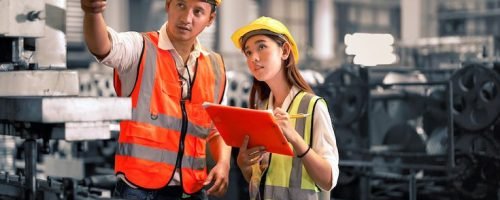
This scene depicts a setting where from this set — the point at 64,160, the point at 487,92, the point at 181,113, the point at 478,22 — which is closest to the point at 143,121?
the point at 181,113

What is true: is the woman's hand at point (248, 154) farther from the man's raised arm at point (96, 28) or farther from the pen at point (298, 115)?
the man's raised arm at point (96, 28)

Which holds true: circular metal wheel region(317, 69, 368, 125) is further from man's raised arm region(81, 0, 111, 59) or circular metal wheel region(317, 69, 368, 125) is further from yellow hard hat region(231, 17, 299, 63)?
man's raised arm region(81, 0, 111, 59)

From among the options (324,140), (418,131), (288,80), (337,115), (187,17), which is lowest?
(418,131)

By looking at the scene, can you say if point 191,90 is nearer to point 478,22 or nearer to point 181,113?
point 181,113

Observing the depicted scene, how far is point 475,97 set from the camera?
7.98 m

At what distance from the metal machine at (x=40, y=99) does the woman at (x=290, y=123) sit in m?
0.67

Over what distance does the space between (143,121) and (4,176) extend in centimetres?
52

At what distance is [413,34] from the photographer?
3102 cm

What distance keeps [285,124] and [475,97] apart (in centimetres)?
556

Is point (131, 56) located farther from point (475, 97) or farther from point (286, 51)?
point (475, 97)

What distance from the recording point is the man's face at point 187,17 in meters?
3.02

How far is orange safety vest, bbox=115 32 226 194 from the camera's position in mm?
3014

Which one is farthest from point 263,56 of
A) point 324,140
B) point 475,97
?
point 475,97

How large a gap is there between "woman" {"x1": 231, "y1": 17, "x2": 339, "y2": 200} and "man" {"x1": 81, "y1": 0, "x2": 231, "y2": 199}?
166 mm
